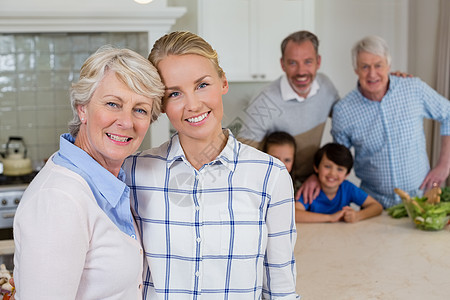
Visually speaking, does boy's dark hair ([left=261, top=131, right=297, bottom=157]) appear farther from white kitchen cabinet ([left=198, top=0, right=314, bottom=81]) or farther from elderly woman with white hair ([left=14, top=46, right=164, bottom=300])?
elderly woman with white hair ([left=14, top=46, right=164, bottom=300])

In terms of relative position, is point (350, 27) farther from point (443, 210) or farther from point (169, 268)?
point (169, 268)

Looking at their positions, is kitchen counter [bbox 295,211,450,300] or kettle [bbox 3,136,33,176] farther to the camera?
kettle [bbox 3,136,33,176]

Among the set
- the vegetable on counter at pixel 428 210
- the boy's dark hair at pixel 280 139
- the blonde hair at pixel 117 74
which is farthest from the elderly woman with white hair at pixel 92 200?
the boy's dark hair at pixel 280 139

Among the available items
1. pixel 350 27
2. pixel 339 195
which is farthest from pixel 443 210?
pixel 350 27

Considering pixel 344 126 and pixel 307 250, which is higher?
pixel 344 126

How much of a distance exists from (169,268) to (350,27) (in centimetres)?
339

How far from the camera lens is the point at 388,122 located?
2602 mm

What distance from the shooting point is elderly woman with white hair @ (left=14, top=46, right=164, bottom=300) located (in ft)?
2.83

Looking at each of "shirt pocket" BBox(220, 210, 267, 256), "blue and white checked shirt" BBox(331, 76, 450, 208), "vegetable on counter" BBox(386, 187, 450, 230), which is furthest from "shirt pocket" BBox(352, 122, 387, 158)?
"shirt pocket" BBox(220, 210, 267, 256)

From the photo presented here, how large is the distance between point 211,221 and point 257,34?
2488mm

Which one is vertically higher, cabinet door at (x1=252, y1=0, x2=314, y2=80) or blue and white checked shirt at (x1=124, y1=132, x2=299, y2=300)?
cabinet door at (x1=252, y1=0, x2=314, y2=80)

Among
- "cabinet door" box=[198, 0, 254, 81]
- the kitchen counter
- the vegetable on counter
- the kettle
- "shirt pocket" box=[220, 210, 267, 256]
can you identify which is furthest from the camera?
"cabinet door" box=[198, 0, 254, 81]

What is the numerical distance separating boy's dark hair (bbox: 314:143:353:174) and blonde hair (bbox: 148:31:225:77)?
4.47ft

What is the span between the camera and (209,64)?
108 cm
